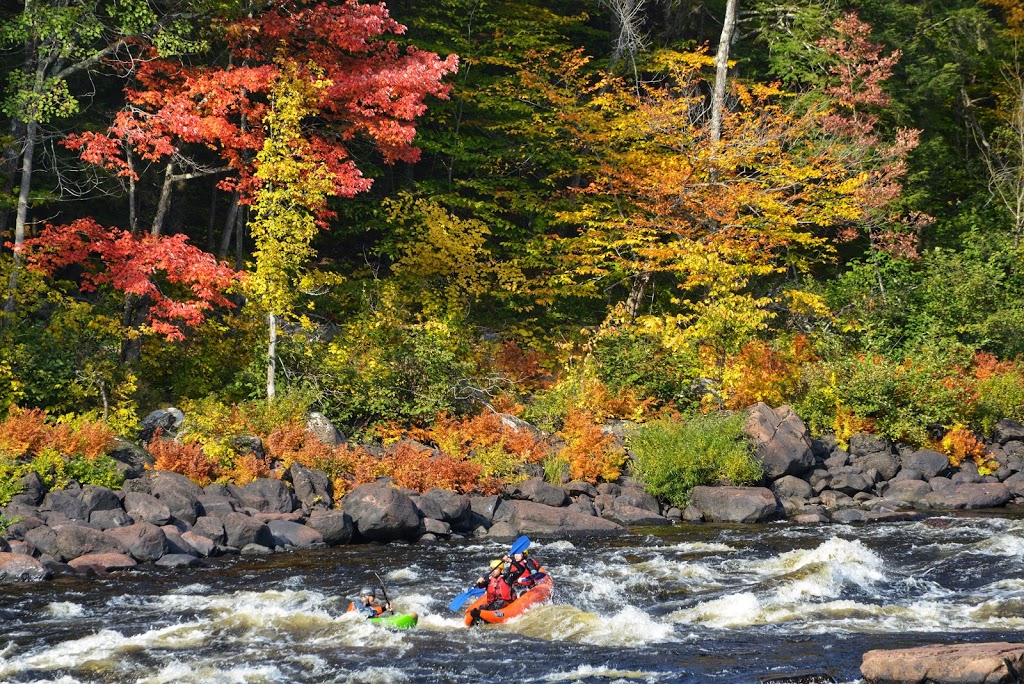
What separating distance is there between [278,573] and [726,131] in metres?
16.0

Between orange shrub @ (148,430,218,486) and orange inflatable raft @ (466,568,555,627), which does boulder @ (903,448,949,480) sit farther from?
orange shrub @ (148,430,218,486)

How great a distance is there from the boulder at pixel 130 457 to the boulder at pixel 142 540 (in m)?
1.84

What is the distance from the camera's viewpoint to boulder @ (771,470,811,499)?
19.9 meters

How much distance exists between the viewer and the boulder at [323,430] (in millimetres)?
19406

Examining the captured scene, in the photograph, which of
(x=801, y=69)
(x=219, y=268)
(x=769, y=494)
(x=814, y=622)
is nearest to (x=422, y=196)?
(x=219, y=268)

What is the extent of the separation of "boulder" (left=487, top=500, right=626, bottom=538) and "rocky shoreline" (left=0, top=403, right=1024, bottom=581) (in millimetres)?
26

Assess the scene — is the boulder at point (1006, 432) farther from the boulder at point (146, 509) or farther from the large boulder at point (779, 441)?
the boulder at point (146, 509)

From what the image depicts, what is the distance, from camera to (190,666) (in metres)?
10.9

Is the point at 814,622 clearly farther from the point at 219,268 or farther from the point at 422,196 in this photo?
the point at 422,196

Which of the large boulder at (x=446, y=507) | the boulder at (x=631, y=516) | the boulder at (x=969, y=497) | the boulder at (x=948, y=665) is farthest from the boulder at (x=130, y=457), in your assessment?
the boulder at (x=969, y=497)

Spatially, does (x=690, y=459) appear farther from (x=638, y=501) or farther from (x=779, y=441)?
(x=779, y=441)

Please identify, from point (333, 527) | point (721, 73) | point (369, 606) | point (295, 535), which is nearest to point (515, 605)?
point (369, 606)

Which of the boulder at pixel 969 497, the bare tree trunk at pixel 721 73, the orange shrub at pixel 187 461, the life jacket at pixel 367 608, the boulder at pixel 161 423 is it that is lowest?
the boulder at pixel 969 497

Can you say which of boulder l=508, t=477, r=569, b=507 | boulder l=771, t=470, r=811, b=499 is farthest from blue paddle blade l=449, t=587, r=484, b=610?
boulder l=771, t=470, r=811, b=499
